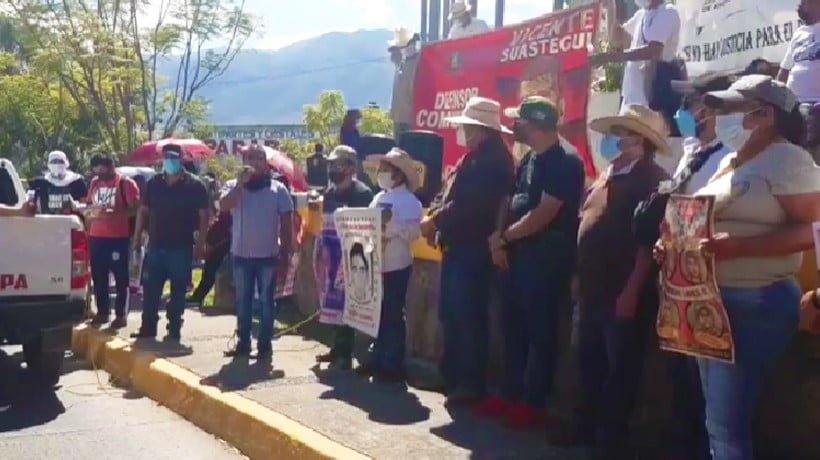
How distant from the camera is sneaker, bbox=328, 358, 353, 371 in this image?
350 inches

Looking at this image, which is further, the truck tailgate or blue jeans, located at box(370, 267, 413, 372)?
the truck tailgate

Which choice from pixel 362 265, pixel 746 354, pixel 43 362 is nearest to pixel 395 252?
pixel 362 265

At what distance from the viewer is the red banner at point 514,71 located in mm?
9430

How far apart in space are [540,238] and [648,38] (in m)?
2.74

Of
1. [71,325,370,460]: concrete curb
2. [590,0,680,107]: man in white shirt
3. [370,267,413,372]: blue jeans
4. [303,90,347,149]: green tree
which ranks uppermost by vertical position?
[303,90,347,149]: green tree

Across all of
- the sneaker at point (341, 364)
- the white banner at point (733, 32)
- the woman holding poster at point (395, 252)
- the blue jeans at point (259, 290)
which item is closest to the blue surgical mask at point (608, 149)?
the white banner at point (733, 32)

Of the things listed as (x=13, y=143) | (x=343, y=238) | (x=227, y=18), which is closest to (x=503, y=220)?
(x=343, y=238)

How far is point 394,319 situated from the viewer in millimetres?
8203

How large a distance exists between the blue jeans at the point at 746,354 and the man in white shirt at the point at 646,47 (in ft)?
13.3

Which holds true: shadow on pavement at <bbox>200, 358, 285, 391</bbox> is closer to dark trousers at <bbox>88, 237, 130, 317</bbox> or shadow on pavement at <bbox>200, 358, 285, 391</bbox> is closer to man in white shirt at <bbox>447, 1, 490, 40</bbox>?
dark trousers at <bbox>88, 237, 130, 317</bbox>

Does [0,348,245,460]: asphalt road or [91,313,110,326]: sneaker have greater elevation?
[91,313,110,326]: sneaker

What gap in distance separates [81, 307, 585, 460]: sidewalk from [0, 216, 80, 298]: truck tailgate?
1.24m

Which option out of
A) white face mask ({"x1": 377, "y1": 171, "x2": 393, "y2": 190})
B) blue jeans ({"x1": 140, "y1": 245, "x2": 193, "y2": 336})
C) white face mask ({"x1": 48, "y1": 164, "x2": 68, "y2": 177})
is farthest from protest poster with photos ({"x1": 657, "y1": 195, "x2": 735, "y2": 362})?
white face mask ({"x1": 48, "y1": 164, "x2": 68, "y2": 177})

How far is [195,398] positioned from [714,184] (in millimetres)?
4656
